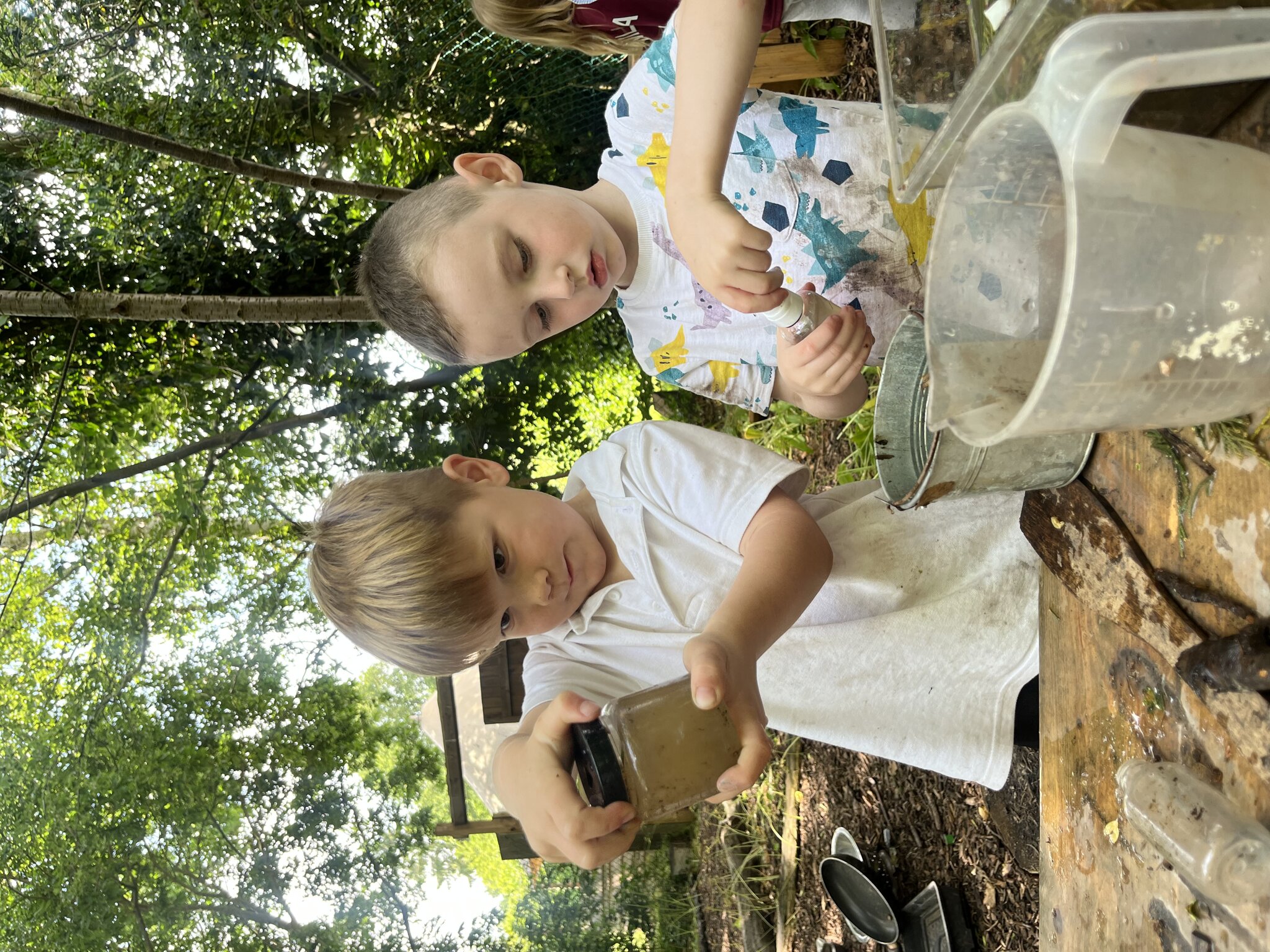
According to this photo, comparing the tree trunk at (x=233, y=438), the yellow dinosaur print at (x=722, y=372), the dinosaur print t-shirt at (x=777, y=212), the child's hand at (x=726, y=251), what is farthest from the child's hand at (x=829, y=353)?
the tree trunk at (x=233, y=438)

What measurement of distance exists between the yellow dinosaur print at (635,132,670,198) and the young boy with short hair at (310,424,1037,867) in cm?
57

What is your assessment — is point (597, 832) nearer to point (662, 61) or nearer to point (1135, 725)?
point (1135, 725)

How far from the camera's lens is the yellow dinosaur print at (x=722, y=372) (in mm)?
1955

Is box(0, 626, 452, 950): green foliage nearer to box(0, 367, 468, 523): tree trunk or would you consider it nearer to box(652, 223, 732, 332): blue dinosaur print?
box(0, 367, 468, 523): tree trunk

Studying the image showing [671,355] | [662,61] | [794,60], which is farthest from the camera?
[794,60]

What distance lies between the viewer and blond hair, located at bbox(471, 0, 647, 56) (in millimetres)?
1907

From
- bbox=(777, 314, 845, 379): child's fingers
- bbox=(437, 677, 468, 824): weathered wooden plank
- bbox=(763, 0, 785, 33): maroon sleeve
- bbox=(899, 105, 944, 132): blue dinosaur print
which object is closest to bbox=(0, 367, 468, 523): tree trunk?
bbox=(437, 677, 468, 824): weathered wooden plank

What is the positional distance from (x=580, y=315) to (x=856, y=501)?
2.25 feet

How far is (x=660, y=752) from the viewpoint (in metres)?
1.08

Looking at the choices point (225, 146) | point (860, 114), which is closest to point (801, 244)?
point (860, 114)

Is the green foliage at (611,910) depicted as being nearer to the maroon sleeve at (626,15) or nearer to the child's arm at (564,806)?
the child's arm at (564,806)

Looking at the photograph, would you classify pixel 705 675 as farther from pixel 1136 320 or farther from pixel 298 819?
pixel 298 819

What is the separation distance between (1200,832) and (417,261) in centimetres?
155

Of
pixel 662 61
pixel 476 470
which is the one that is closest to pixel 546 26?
pixel 662 61
